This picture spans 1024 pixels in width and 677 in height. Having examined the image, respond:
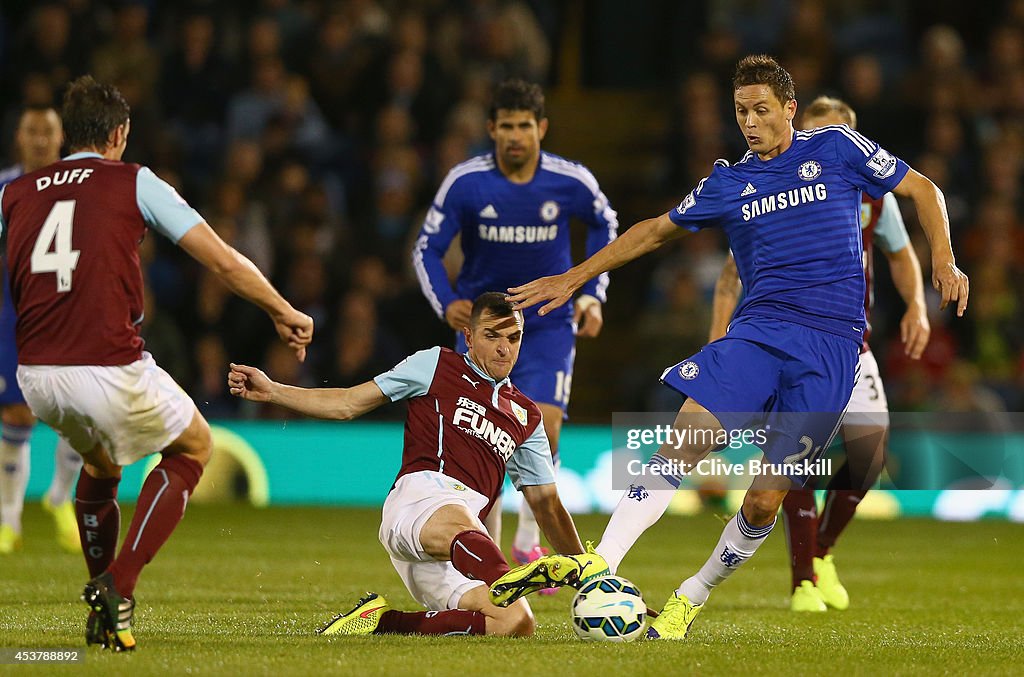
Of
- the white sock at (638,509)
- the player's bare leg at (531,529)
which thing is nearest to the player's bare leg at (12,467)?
the player's bare leg at (531,529)

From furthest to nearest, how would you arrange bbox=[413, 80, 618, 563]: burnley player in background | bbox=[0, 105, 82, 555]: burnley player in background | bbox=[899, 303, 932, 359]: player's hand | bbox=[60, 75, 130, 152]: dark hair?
bbox=[0, 105, 82, 555]: burnley player in background, bbox=[413, 80, 618, 563]: burnley player in background, bbox=[899, 303, 932, 359]: player's hand, bbox=[60, 75, 130, 152]: dark hair

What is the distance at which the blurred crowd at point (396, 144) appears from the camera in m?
13.4

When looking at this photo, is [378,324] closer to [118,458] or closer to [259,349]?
[259,349]

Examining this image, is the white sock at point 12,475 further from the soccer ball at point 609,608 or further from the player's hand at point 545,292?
the soccer ball at point 609,608

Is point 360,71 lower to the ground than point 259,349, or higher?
higher

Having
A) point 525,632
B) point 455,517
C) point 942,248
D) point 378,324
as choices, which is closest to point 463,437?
point 455,517

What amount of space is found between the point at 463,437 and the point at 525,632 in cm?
85

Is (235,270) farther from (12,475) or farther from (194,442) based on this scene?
(12,475)

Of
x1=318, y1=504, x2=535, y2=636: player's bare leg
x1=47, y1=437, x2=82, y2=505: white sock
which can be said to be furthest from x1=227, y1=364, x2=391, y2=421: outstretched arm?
x1=47, y1=437, x2=82, y2=505: white sock

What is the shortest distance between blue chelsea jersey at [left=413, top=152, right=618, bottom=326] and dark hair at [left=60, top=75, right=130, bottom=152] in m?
2.92

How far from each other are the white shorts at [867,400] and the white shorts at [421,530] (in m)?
2.41

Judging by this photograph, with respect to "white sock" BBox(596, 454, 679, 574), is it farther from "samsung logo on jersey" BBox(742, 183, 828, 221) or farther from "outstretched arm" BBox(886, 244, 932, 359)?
"outstretched arm" BBox(886, 244, 932, 359)

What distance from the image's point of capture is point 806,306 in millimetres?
6328

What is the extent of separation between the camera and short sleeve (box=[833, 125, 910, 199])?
631 cm
